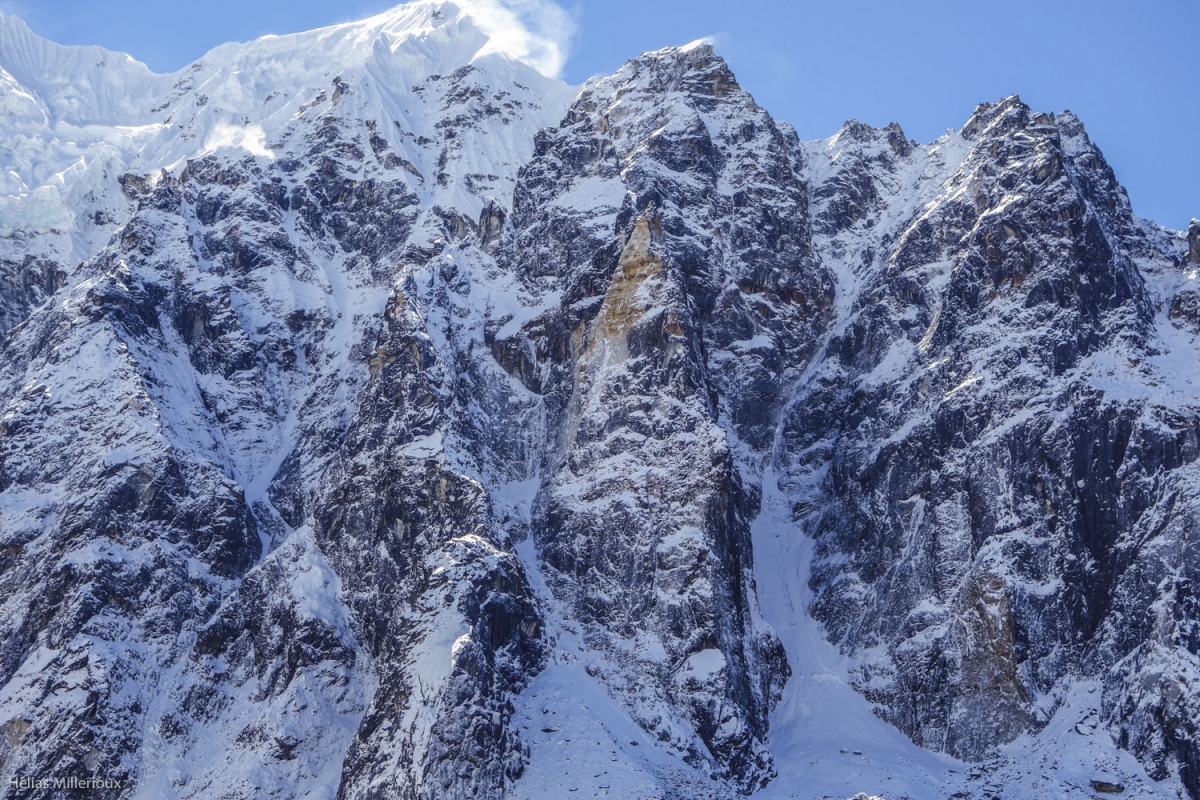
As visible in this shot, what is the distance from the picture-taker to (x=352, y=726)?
424ft

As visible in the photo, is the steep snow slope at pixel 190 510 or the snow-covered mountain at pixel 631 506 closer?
the snow-covered mountain at pixel 631 506

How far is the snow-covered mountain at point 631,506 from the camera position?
123250 millimetres

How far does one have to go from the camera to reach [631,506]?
14125 centimetres

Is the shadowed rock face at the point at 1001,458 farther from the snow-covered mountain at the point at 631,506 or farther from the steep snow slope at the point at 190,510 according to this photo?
the steep snow slope at the point at 190,510

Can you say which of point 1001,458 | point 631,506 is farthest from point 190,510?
point 1001,458

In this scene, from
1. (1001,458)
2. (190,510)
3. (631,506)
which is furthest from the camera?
(190,510)

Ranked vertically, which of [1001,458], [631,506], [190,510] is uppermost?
Answer: [1001,458]

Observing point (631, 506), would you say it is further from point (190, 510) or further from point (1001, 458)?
point (190, 510)

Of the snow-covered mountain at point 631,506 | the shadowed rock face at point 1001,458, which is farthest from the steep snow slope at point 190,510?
the shadowed rock face at point 1001,458

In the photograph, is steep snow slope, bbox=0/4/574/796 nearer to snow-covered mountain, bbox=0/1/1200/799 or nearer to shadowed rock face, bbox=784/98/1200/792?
snow-covered mountain, bbox=0/1/1200/799

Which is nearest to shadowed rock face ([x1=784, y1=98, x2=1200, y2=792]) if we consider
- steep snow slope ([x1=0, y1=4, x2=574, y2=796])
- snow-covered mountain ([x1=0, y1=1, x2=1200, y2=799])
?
snow-covered mountain ([x1=0, y1=1, x2=1200, y2=799])

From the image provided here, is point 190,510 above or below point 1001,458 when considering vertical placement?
below

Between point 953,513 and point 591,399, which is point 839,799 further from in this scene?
point 591,399

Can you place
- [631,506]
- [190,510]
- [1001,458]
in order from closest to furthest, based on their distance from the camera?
[1001,458] → [631,506] → [190,510]
